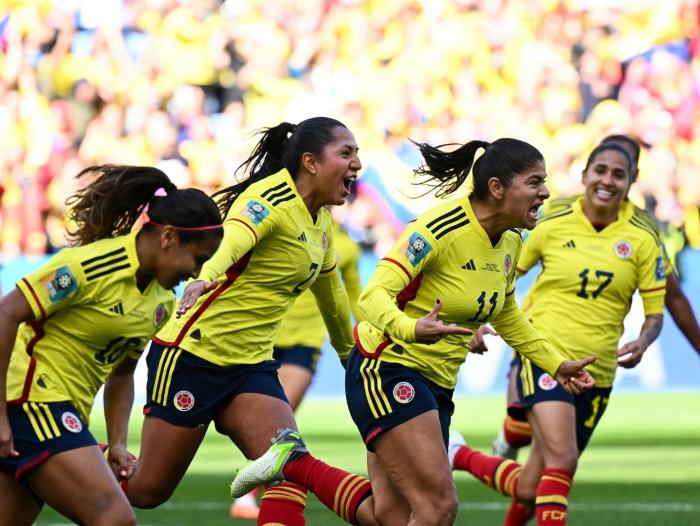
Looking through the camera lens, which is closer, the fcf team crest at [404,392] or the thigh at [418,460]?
the thigh at [418,460]

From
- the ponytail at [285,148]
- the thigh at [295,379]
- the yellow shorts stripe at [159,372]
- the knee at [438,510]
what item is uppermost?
the ponytail at [285,148]

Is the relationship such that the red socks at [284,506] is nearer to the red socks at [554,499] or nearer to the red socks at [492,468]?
the red socks at [554,499]

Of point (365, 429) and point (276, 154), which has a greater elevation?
point (276, 154)

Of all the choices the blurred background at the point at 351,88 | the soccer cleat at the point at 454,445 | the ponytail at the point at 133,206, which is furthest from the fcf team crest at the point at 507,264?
the blurred background at the point at 351,88

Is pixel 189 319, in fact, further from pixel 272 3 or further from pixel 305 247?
pixel 272 3

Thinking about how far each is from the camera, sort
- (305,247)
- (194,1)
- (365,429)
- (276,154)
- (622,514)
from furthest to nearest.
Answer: (194,1) → (622,514) → (276,154) → (305,247) → (365,429)

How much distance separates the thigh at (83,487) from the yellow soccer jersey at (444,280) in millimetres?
1213

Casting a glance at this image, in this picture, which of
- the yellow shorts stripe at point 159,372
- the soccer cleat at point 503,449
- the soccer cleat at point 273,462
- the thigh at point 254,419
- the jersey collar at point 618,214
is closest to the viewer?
the soccer cleat at point 273,462

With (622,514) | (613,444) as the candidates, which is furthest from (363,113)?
(622,514)

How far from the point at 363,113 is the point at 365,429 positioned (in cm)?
1209

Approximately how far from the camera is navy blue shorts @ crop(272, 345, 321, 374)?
9500 mm

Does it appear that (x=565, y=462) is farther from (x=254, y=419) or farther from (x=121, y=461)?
(x=121, y=461)

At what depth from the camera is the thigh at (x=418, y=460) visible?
5.56m

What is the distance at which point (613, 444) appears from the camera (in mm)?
12914
